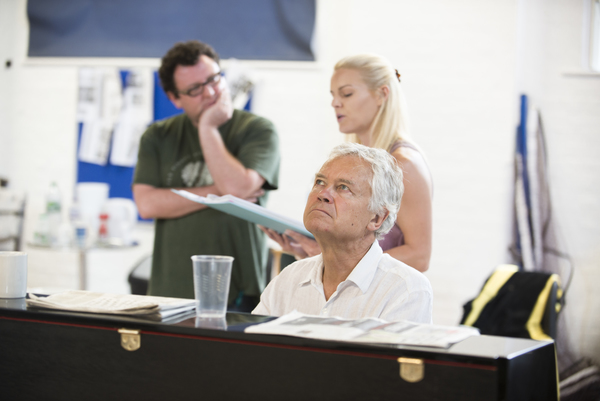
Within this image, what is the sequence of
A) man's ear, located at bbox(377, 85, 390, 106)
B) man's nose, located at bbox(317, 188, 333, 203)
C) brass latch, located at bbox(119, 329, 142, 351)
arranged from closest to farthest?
brass latch, located at bbox(119, 329, 142, 351)
man's nose, located at bbox(317, 188, 333, 203)
man's ear, located at bbox(377, 85, 390, 106)

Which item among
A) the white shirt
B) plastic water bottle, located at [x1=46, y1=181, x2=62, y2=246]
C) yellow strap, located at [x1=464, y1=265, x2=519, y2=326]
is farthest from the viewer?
plastic water bottle, located at [x1=46, y1=181, x2=62, y2=246]

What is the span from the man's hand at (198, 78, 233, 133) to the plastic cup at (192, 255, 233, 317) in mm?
1173

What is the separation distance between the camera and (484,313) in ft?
10.2

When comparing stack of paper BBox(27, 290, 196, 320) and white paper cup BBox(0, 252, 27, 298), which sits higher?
white paper cup BBox(0, 252, 27, 298)

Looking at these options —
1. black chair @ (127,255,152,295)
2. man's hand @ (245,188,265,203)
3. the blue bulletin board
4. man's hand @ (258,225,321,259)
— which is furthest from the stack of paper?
the blue bulletin board

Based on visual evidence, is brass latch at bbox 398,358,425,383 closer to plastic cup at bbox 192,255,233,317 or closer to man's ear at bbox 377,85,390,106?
plastic cup at bbox 192,255,233,317

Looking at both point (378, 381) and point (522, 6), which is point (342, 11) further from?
point (378, 381)

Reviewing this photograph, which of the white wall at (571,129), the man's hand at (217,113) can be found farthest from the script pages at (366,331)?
the white wall at (571,129)

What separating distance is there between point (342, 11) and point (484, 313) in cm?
215

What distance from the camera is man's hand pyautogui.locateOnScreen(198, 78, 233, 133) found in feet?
7.11

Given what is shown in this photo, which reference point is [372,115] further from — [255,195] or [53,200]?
[53,200]

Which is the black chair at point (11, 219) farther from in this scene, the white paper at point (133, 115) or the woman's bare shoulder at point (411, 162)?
the woman's bare shoulder at point (411, 162)

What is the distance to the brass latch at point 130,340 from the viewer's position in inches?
40.1

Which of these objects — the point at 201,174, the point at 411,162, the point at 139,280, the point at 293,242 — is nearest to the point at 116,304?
the point at 293,242
